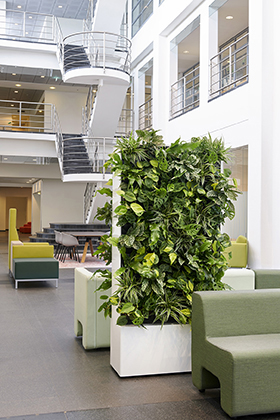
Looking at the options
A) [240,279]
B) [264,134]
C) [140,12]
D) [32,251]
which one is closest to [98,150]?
[140,12]

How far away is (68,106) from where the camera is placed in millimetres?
20828

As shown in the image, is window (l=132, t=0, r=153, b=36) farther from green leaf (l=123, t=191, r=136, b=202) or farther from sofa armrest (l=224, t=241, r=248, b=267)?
green leaf (l=123, t=191, r=136, b=202)

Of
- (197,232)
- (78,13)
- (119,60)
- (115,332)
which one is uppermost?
(78,13)

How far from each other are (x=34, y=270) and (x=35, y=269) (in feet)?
0.08

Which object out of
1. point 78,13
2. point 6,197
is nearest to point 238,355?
point 78,13

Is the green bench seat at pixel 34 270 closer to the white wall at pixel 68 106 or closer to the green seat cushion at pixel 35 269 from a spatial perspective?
the green seat cushion at pixel 35 269

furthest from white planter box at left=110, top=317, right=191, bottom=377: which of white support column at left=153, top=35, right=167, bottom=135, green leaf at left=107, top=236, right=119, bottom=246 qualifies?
white support column at left=153, top=35, right=167, bottom=135

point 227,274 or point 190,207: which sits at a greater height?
point 190,207

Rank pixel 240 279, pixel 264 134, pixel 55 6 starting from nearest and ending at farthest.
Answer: pixel 240 279
pixel 264 134
pixel 55 6

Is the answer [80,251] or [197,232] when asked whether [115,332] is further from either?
[80,251]

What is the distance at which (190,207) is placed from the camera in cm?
412

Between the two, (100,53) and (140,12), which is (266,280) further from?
(140,12)

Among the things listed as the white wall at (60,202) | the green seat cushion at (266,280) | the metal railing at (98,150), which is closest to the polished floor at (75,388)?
the green seat cushion at (266,280)

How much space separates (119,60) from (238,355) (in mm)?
13750
